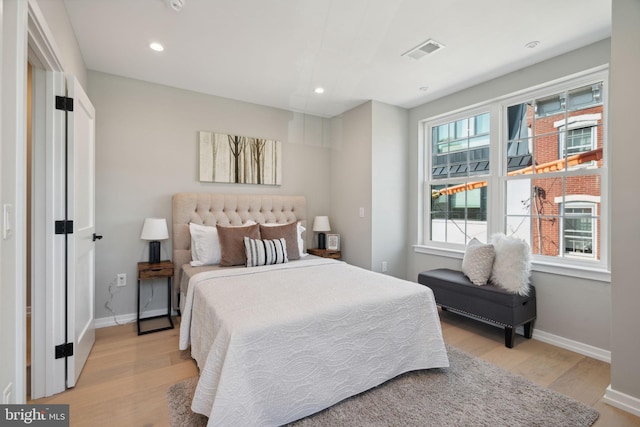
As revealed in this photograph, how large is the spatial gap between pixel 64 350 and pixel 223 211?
183 cm

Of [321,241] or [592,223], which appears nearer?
[592,223]

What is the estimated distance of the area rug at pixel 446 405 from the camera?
1.59m

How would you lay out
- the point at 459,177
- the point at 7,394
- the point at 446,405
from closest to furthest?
the point at 7,394 < the point at 446,405 < the point at 459,177

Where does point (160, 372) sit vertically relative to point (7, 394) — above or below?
below

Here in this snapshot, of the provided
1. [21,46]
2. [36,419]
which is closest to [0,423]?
[36,419]

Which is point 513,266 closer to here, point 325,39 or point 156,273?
point 325,39

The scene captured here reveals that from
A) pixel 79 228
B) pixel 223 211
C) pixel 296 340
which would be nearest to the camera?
pixel 296 340

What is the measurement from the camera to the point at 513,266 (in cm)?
259

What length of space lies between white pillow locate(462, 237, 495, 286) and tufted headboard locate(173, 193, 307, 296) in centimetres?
201

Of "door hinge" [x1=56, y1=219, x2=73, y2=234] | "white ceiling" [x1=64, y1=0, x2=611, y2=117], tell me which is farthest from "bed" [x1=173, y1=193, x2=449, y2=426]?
"white ceiling" [x1=64, y1=0, x2=611, y2=117]

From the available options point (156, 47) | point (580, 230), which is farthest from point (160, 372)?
point (580, 230)

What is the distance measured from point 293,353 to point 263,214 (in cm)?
229

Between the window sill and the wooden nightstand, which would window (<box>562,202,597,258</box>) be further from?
the wooden nightstand

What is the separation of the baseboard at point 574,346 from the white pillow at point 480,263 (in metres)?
0.65
